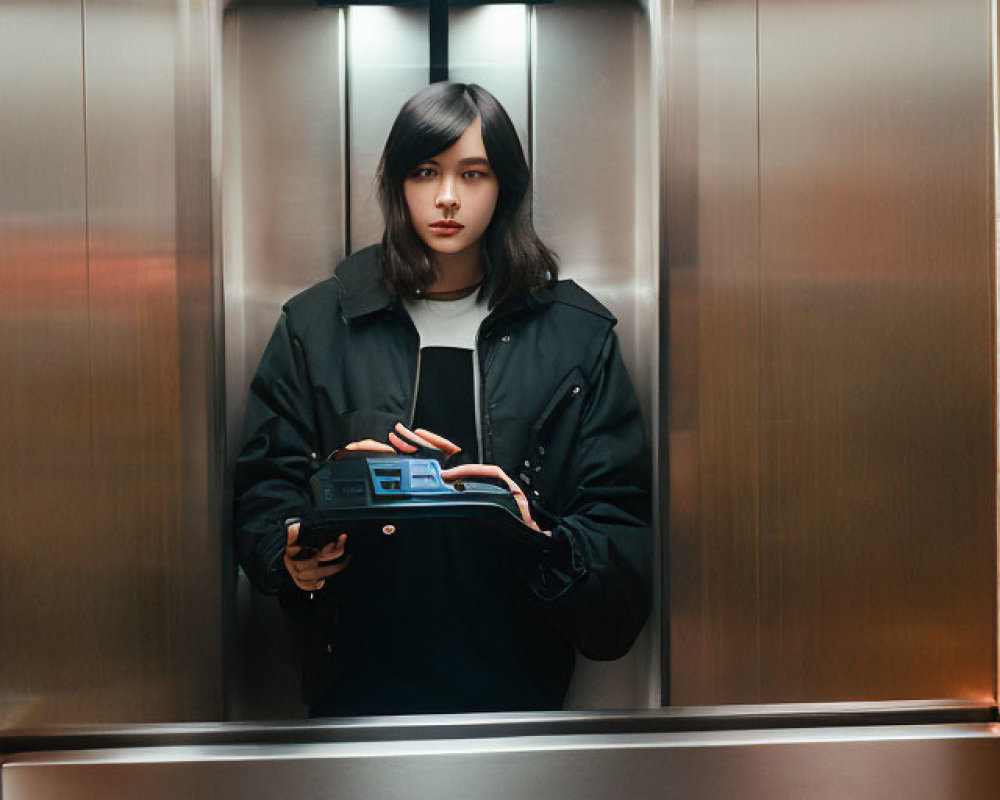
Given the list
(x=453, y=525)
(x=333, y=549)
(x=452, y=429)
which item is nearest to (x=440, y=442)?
(x=452, y=429)

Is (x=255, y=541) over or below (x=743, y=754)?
over

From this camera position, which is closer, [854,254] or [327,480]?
[327,480]

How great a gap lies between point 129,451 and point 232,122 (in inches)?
21.4

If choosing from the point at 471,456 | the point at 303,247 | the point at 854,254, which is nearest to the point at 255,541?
the point at 471,456

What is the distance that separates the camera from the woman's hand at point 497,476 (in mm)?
1503

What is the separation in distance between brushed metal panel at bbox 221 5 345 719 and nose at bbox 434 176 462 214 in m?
0.16

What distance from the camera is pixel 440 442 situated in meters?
1.51

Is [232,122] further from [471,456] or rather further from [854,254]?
[854,254]

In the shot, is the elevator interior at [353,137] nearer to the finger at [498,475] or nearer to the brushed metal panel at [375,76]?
the brushed metal panel at [375,76]

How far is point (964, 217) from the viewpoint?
1.58 meters

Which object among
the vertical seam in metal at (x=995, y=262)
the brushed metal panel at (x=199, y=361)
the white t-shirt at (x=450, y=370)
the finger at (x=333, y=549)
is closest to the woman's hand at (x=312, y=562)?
the finger at (x=333, y=549)

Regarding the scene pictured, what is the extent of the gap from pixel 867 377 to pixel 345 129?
0.94 m

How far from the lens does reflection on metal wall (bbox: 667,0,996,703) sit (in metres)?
1.59

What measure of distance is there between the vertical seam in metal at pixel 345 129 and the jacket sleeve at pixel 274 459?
0.19 m
